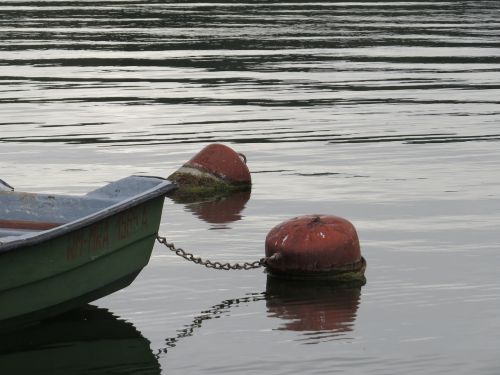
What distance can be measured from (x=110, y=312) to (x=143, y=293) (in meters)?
0.70

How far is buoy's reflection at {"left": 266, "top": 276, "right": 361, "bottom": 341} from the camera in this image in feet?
38.7

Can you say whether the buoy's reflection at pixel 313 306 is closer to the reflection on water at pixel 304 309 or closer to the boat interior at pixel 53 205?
the reflection on water at pixel 304 309

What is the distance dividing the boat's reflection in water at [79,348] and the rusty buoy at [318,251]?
195 cm

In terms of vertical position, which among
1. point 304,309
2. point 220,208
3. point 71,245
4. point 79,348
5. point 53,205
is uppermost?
point 53,205

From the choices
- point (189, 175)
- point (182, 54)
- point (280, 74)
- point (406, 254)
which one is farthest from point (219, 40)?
point (406, 254)

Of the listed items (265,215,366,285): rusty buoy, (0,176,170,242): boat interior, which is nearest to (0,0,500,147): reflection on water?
(265,215,366,285): rusty buoy

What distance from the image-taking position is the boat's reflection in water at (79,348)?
35.4 ft

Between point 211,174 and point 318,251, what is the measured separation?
5.19 meters

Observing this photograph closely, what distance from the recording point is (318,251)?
1320cm

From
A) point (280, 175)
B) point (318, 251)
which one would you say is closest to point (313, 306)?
point (318, 251)

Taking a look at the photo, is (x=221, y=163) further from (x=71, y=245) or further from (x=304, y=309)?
(x=71, y=245)

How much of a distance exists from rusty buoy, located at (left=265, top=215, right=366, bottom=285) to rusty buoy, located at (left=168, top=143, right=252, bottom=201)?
15.6 ft

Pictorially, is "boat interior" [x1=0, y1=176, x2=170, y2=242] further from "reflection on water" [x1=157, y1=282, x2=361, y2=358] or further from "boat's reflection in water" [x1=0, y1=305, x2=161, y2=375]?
"reflection on water" [x1=157, y1=282, x2=361, y2=358]

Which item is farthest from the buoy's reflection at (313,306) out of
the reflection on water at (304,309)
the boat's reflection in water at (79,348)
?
the boat's reflection in water at (79,348)
